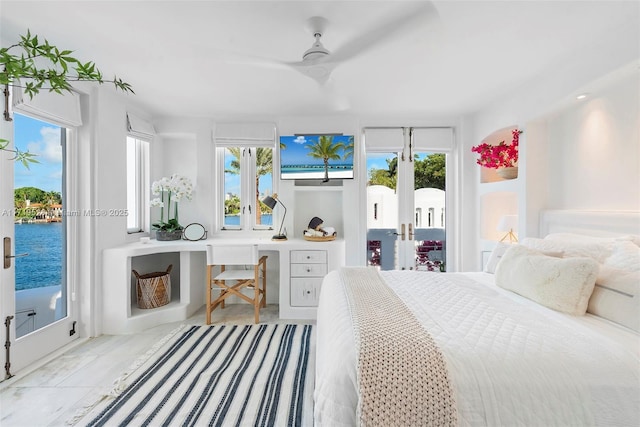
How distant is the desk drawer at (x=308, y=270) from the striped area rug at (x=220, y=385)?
644 mm

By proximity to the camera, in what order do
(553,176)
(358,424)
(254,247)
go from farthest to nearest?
1. (254,247)
2. (553,176)
3. (358,424)

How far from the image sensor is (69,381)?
203 centimetres

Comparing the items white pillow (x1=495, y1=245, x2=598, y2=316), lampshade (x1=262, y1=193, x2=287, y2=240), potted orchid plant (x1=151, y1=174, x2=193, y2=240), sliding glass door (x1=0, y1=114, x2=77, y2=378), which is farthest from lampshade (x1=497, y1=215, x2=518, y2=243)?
sliding glass door (x1=0, y1=114, x2=77, y2=378)

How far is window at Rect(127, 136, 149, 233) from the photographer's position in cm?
342

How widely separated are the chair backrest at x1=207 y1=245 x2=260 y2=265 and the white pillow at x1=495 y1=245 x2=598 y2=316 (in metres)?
2.23

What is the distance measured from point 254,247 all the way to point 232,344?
0.92 meters

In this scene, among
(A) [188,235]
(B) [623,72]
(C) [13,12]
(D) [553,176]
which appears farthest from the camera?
(A) [188,235]

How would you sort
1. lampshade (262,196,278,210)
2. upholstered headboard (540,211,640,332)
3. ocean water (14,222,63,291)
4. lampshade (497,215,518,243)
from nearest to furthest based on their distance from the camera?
upholstered headboard (540,211,640,332) → ocean water (14,222,63,291) → lampshade (497,215,518,243) → lampshade (262,196,278,210)

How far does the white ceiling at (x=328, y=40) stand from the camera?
1669mm

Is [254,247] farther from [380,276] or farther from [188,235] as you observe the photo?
[380,276]

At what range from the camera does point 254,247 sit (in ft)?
9.98

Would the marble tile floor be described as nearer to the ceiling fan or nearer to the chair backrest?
the chair backrest

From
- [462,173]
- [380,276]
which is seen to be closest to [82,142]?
[380,276]

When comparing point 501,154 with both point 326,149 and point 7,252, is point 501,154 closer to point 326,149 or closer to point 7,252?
point 326,149
